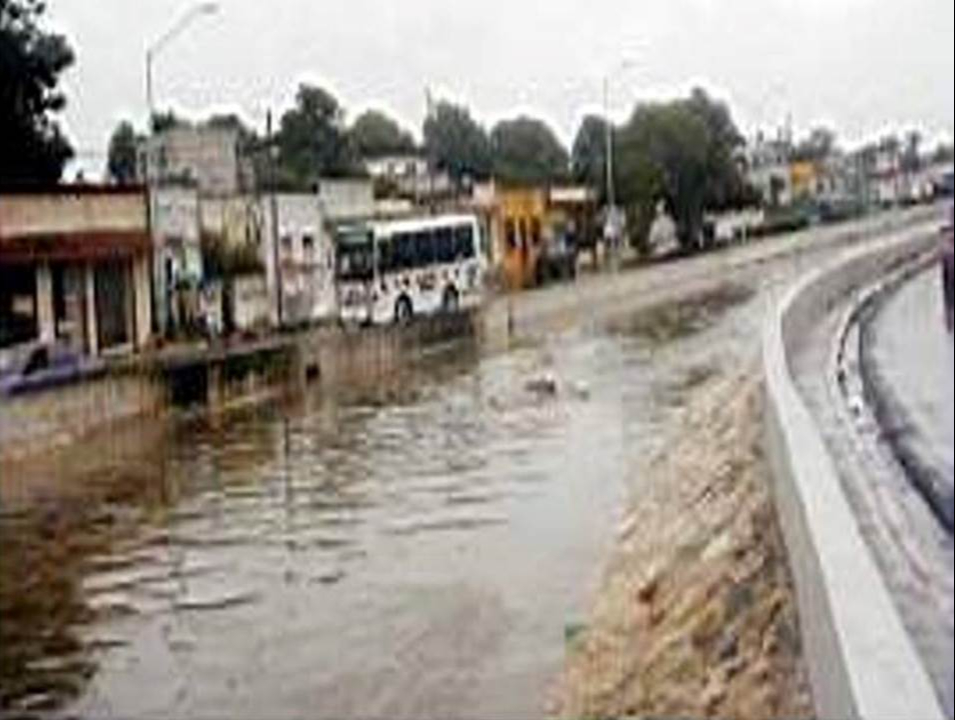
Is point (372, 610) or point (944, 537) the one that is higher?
point (944, 537)

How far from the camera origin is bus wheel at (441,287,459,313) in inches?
2687

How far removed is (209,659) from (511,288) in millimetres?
68955

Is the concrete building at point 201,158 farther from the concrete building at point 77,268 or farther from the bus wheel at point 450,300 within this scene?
the concrete building at point 77,268

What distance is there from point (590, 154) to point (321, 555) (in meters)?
123

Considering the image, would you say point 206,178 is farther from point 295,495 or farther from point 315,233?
point 295,495

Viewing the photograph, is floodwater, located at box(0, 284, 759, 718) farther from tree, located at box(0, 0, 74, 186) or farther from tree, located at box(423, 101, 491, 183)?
tree, located at box(423, 101, 491, 183)

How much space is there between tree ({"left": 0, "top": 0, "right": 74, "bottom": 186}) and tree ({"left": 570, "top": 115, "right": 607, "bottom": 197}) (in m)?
57.3

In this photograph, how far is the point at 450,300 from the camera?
2717 inches

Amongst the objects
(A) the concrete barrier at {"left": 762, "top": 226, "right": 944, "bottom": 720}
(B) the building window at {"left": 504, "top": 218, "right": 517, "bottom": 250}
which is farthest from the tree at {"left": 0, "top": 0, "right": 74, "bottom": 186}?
(A) the concrete barrier at {"left": 762, "top": 226, "right": 944, "bottom": 720}

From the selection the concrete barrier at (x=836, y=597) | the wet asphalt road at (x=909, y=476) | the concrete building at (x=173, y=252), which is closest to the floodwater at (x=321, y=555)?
the concrete barrier at (x=836, y=597)

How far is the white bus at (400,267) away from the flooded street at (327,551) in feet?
43.2

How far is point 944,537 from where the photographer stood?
3479 mm

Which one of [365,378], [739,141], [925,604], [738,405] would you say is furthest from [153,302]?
[739,141]

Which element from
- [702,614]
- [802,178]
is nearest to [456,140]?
[802,178]
